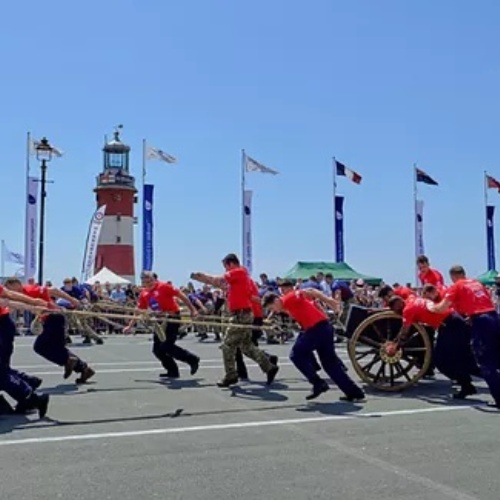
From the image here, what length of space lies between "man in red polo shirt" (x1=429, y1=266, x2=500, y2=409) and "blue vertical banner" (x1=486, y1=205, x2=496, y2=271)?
24.7 metres

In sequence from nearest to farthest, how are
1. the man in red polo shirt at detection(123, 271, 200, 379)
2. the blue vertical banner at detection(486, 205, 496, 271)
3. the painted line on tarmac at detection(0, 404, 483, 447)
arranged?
the painted line on tarmac at detection(0, 404, 483, 447) → the man in red polo shirt at detection(123, 271, 200, 379) → the blue vertical banner at detection(486, 205, 496, 271)

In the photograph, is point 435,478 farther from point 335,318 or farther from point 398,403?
point 335,318

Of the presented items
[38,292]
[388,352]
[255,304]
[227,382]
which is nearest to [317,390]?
[388,352]

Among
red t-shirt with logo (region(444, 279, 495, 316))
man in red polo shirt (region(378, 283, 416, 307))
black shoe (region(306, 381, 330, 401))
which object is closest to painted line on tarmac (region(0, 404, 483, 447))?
black shoe (region(306, 381, 330, 401))

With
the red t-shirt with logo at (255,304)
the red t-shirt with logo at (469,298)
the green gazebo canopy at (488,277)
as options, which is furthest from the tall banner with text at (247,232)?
the red t-shirt with logo at (469,298)

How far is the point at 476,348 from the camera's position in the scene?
8992 millimetres

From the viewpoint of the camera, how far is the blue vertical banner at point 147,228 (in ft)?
97.0

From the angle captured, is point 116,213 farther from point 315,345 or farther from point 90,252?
point 315,345

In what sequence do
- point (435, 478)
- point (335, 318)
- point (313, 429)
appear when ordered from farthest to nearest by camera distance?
point (335, 318) → point (313, 429) → point (435, 478)

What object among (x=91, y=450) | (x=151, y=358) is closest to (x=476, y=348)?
(x=91, y=450)

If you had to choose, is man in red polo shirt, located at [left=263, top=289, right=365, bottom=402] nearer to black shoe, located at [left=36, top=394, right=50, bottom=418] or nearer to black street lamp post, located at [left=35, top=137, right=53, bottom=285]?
black shoe, located at [left=36, top=394, right=50, bottom=418]

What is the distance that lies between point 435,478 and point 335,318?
5921 millimetres

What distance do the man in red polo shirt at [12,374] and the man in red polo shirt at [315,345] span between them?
3.13 metres

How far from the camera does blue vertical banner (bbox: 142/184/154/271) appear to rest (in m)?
29.6
